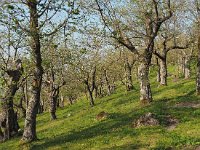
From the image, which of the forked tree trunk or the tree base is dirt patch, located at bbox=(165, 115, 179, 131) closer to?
the tree base

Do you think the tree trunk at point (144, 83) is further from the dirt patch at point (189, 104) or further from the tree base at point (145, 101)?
the dirt patch at point (189, 104)

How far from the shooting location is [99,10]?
126ft

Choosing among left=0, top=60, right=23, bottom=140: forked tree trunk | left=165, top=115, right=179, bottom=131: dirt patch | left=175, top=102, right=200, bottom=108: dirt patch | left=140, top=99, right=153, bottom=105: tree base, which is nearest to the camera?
left=165, top=115, right=179, bottom=131: dirt patch

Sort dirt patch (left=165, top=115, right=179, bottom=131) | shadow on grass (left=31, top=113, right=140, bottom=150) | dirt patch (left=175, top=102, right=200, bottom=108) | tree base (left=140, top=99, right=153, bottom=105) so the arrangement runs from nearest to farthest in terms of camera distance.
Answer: dirt patch (left=165, top=115, right=179, bottom=131) → shadow on grass (left=31, top=113, right=140, bottom=150) → dirt patch (left=175, top=102, right=200, bottom=108) → tree base (left=140, top=99, right=153, bottom=105)

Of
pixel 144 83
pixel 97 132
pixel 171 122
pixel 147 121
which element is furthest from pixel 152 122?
pixel 144 83

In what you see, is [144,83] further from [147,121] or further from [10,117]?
[10,117]

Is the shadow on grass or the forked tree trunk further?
the forked tree trunk

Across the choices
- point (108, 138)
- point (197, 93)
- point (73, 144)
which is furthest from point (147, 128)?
point (197, 93)

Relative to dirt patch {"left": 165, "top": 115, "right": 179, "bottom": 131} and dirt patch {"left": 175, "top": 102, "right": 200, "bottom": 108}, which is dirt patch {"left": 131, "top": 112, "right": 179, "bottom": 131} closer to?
dirt patch {"left": 165, "top": 115, "right": 179, "bottom": 131}

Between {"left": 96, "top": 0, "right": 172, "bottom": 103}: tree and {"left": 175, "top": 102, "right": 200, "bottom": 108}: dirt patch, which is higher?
{"left": 96, "top": 0, "right": 172, "bottom": 103}: tree

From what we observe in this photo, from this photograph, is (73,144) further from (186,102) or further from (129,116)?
(186,102)

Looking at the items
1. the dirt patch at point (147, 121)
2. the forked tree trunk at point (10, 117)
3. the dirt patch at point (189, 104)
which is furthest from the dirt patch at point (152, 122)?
the forked tree trunk at point (10, 117)

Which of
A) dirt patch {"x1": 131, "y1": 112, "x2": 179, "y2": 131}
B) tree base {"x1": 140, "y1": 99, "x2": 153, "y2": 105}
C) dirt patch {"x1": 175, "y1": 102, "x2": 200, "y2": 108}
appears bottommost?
dirt patch {"x1": 131, "y1": 112, "x2": 179, "y2": 131}

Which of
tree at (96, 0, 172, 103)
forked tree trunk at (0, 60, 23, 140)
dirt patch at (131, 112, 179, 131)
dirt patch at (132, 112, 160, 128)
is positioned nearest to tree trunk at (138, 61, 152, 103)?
tree at (96, 0, 172, 103)
